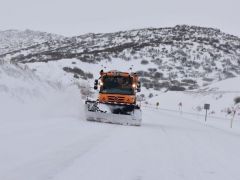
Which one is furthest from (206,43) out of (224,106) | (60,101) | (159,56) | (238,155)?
(238,155)

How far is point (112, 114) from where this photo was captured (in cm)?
2417

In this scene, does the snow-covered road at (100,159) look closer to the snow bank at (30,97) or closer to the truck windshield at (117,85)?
the snow bank at (30,97)

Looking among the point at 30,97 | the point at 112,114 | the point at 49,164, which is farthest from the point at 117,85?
the point at 49,164

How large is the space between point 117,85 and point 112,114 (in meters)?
2.55

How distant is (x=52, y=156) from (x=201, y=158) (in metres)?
3.55

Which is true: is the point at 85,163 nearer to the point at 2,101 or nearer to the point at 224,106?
the point at 2,101

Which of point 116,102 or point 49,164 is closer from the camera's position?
point 49,164

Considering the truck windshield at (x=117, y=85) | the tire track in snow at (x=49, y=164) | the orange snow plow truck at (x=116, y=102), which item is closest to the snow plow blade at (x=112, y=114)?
the orange snow plow truck at (x=116, y=102)

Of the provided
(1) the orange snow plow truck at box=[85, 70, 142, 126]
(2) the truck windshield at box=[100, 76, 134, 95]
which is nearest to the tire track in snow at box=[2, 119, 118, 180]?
(1) the orange snow plow truck at box=[85, 70, 142, 126]

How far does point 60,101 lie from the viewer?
28.1 metres

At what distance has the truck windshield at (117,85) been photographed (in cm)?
2609

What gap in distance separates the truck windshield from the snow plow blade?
140 centimetres

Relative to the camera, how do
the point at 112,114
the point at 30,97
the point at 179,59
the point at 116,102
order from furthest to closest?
1. the point at 179,59
2. the point at 116,102
3. the point at 112,114
4. the point at 30,97

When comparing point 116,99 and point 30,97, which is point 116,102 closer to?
point 116,99
